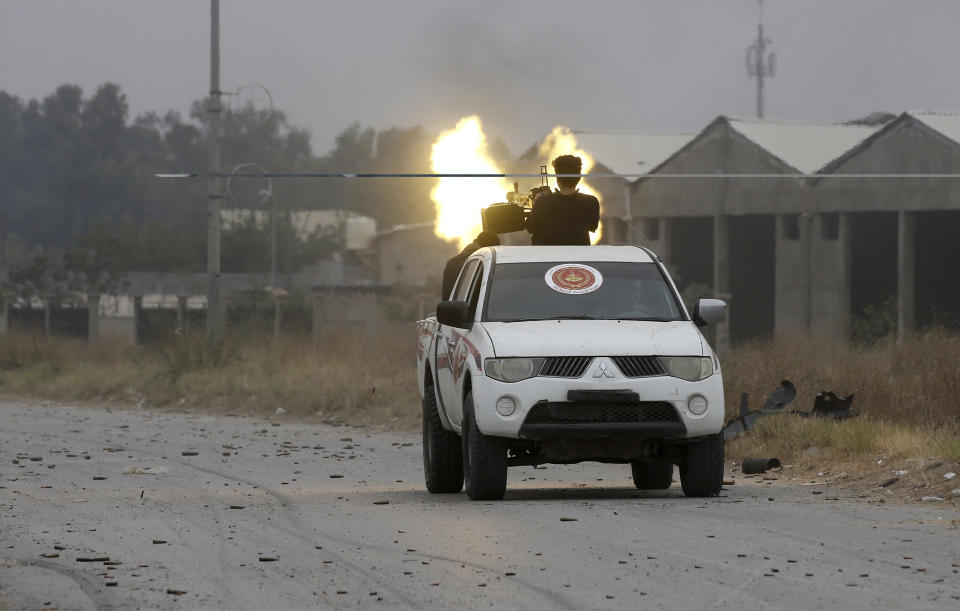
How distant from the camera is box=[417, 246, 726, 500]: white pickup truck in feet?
36.0

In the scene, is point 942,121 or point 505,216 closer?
point 505,216

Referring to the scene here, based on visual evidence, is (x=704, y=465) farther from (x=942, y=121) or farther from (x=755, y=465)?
(x=942, y=121)

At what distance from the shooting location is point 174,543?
371 inches

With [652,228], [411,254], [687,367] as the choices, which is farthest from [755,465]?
[411,254]

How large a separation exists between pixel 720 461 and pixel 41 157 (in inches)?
5740

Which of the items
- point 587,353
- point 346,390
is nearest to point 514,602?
point 587,353

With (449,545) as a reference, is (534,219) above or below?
above

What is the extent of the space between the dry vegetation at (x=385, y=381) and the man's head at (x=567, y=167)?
3.45m

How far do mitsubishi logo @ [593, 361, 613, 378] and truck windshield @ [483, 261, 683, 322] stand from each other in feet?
2.84

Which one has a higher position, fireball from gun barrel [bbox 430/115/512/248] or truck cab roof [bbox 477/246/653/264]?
fireball from gun barrel [bbox 430/115/512/248]

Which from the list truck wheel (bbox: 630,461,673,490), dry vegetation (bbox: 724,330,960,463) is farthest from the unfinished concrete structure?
truck wheel (bbox: 630,461,673,490)

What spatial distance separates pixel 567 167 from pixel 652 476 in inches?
110

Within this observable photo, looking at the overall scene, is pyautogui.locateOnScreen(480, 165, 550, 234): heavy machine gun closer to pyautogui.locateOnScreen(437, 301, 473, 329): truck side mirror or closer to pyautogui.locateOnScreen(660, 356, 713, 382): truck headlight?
pyautogui.locateOnScreen(437, 301, 473, 329): truck side mirror

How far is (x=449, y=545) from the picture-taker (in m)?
9.00
